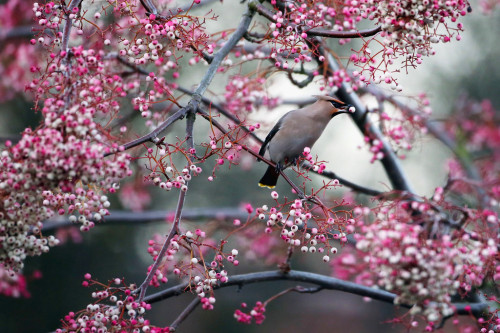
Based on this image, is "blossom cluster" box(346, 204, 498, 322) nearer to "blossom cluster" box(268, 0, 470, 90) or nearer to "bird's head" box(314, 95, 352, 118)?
"blossom cluster" box(268, 0, 470, 90)

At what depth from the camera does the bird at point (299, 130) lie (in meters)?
4.54

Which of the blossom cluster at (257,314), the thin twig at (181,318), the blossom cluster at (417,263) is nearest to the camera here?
the blossom cluster at (417,263)

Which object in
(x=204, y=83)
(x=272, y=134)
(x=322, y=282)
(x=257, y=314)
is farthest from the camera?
(x=272, y=134)

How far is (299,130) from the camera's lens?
4566mm

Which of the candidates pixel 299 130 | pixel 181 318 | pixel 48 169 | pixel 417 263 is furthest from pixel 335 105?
pixel 48 169

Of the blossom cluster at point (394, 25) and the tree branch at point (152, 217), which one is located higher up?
the tree branch at point (152, 217)

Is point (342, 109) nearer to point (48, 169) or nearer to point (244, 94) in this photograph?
point (244, 94)

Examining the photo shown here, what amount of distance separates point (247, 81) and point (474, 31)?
1079 centimetres

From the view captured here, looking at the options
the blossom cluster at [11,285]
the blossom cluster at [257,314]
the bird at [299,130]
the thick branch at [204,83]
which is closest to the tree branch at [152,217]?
the blossom cluster at [11,285]

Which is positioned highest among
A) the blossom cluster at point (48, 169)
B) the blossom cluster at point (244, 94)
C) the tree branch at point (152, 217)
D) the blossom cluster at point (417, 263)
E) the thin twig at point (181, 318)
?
the blossom cluster at point (244, 94)

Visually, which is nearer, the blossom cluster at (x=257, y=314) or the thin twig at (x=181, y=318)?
the thin twig at (x=181, y=318)

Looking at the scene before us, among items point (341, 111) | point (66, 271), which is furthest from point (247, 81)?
point (66, 271)

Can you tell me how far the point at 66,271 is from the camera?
9.68 metres

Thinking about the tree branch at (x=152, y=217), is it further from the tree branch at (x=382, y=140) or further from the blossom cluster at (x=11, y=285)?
the tree branch at (x=382, y=140)
